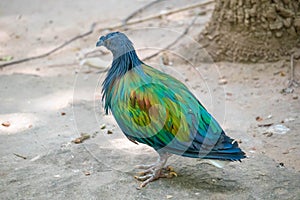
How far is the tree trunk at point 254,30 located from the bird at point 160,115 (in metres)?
2.76

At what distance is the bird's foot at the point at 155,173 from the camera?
13.9 ft

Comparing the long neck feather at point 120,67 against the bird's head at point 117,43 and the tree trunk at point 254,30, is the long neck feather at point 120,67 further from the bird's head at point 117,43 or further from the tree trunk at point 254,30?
the tree trunk at point 254,30

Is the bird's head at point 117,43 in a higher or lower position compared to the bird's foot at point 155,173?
higher

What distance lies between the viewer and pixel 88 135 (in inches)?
204

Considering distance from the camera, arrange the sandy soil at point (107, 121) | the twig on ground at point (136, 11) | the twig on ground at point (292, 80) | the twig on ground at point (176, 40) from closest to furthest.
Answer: the sandy soil at point (107, 121)
the twig on ground at point (292, 80)
the twig on ground at point (176, 40)
the twig on ground at point (136, 11)

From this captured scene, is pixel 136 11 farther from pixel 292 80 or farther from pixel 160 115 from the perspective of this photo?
pixel 160 115

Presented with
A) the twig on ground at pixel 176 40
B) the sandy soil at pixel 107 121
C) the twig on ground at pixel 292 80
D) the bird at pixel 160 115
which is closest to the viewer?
the bird at pixel 160 115

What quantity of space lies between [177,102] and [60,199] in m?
1.08

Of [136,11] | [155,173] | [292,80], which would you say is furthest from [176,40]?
[155,173]

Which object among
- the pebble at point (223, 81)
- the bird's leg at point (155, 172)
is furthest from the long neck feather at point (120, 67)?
the pebble at point (223, 81)

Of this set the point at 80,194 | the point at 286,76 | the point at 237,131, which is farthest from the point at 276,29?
the point at 80,194

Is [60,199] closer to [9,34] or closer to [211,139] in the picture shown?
[211,139]

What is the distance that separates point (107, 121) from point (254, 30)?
2.26 metres

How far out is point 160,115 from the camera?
4.03 metres
